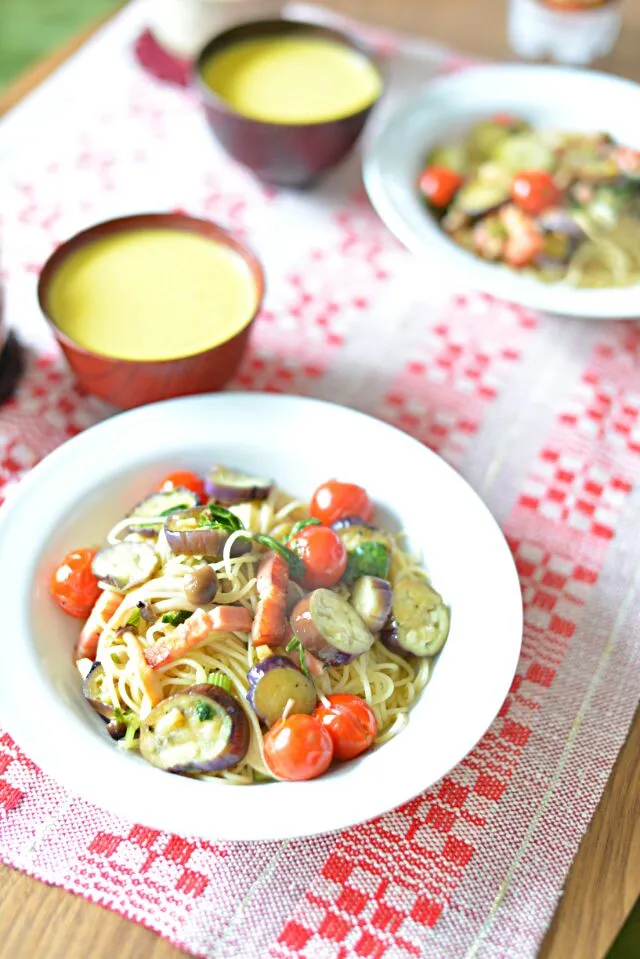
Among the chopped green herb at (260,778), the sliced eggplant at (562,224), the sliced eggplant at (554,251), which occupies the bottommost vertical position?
the chopped green herb at (260,778)

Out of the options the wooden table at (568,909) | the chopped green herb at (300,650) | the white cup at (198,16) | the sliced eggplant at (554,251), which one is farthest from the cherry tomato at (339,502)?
the white cup at (198,16)

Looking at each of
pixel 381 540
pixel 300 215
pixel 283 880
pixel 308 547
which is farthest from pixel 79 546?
pixel 300 215

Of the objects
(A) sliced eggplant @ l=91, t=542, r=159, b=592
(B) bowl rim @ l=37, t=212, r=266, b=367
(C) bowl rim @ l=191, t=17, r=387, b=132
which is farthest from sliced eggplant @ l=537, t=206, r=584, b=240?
(A) sliced eggplant @ l=91, t=542, r=159, b=592

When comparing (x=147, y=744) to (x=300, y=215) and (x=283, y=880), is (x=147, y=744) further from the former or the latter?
(x=300, y=215)

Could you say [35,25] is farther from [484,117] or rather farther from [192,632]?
[192,632]

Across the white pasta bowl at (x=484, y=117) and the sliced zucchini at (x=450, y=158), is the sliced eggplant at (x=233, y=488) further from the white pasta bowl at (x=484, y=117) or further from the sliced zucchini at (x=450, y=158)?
the sliced zucchini at (x=450, y=158)

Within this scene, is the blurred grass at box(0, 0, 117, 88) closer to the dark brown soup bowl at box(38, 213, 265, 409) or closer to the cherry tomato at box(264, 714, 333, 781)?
the dark brown soup bowl at box(38, 213, 265, 409)
